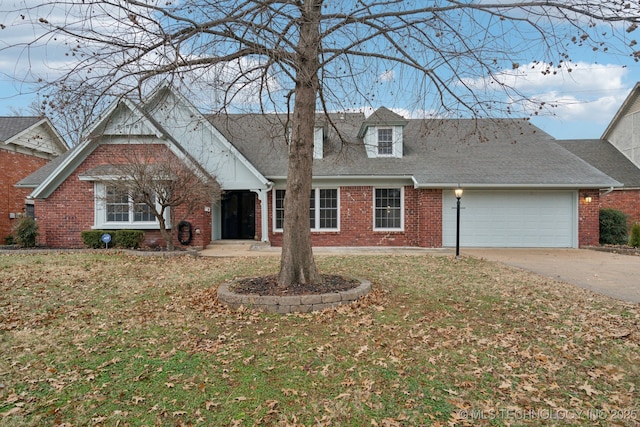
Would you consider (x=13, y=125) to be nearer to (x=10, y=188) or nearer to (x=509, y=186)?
(x=10, y=188)

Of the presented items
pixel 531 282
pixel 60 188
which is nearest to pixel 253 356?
pixel 531 282

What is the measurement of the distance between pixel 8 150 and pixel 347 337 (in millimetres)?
19944

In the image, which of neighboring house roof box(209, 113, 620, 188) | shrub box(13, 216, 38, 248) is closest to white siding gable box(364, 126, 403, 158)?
neighboring house roof box(209, 113, 620, 188)

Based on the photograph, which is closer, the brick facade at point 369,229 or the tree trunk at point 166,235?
the tree trunk at point 166,235

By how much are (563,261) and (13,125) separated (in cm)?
2378

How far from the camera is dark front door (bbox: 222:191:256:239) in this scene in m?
16.8

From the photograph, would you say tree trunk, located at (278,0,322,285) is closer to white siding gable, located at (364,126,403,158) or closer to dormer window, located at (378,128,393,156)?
white siding gable, located at (364,126,403,158)

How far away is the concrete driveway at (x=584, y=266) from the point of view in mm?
7379

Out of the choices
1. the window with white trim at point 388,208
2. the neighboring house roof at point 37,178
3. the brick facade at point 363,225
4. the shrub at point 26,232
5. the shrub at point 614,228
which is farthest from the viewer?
the shrub at point 614,228

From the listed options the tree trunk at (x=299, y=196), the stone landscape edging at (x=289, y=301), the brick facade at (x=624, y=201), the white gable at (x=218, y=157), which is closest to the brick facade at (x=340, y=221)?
the white gable at (x=218, y=157)

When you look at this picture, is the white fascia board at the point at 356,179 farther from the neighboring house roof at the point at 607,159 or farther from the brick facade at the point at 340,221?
the neighboring house roof at the point at 607,159

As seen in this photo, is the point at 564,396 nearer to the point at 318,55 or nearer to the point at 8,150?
the point at 318,55

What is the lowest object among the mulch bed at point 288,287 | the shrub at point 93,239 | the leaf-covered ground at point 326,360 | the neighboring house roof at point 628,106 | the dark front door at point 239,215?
the leaf-covered ground at point 326,360

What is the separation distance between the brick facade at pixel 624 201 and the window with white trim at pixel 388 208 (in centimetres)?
1123
